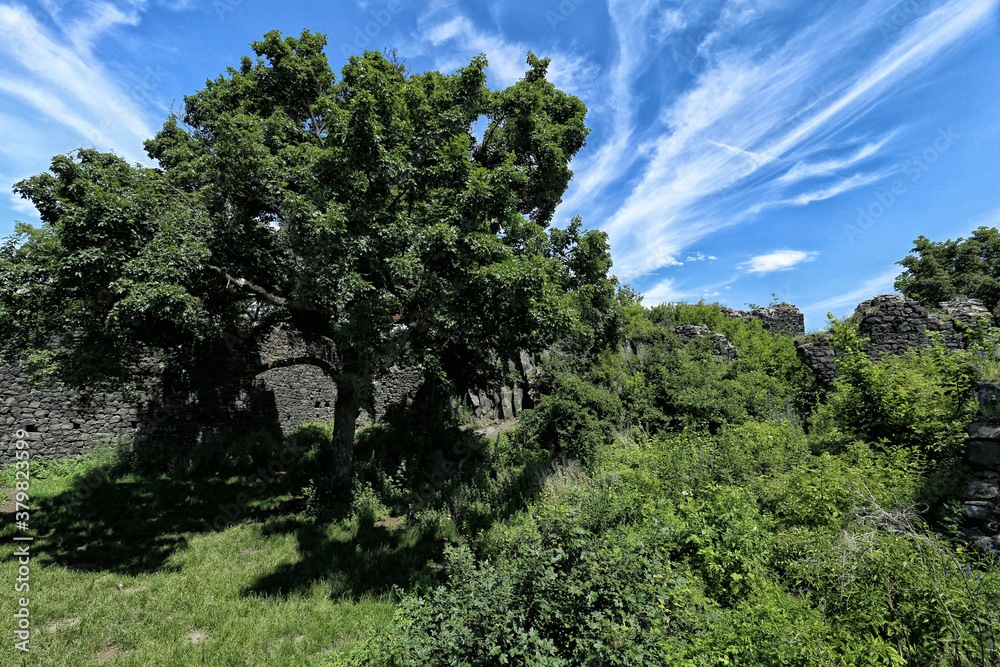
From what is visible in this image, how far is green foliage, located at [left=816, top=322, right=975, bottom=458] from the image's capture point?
218 inches

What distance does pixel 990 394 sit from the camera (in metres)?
4.89

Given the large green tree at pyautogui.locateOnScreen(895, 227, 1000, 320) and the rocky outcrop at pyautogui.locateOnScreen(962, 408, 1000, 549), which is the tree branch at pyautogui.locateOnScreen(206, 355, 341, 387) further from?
the large green tree at pyautogui.locateOnScreen(895, 227, 1000, 320)

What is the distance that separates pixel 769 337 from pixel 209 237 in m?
21.6

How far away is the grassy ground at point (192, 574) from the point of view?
440cm

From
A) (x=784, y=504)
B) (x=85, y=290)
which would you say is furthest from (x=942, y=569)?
(x=85, y=290)

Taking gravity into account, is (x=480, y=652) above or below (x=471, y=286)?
below

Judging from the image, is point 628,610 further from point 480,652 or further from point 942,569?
point 942,569

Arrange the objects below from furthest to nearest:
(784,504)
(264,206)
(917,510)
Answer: (264,206) → (784,504) → (917,510)

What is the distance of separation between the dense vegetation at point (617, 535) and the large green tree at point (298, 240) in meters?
2.82

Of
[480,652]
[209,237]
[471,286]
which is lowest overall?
[480,652]

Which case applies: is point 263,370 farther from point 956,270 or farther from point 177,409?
point 956,270

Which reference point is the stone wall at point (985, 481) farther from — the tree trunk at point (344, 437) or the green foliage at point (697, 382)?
the tree trunk at point (344, 437)

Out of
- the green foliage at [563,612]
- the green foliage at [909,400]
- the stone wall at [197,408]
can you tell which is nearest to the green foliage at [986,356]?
the green foliage at [909,400]

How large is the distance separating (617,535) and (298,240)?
6712 millimetres
